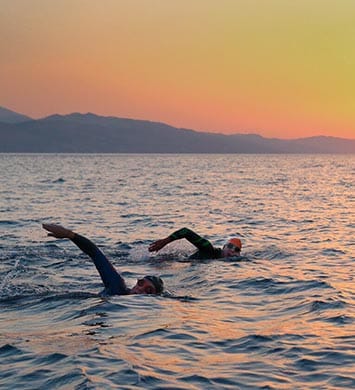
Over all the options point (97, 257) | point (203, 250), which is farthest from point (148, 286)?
point (203, 250)

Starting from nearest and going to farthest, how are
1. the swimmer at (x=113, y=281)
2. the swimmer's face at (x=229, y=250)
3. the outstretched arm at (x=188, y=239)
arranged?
the swimmer at (x=113, y=281), the outstretched arm at (x=188, y=239), the swimmer's face at (x=229, y=250)

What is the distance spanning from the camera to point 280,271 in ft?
54.9

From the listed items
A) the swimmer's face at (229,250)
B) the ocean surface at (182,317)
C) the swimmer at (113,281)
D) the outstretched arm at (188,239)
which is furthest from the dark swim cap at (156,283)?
the swimmer's face at (229,250)

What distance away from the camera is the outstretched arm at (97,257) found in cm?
1148

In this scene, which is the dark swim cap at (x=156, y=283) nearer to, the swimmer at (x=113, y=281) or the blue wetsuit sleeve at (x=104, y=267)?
the swimmer at (x=113, y=281)

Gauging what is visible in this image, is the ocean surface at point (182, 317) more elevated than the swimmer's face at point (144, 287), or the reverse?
the swimmer's face at point (144, 287)

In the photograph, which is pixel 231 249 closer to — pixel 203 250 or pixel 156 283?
pixel 203 250

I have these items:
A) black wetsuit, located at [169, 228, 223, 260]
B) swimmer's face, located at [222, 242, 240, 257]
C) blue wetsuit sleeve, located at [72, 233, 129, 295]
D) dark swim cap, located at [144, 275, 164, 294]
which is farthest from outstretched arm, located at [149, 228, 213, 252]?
blue wetsuit sleeve, located at [72, 233, 129, 295]

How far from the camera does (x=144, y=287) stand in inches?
513

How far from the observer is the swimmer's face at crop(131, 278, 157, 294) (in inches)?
512

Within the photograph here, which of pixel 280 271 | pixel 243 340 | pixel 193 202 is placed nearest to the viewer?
pixel 243 340

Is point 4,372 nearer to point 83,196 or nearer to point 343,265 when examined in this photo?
point 343,265

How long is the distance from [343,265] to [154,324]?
26.5ft

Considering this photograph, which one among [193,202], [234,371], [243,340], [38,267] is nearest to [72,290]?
[38,267]
